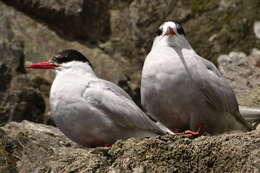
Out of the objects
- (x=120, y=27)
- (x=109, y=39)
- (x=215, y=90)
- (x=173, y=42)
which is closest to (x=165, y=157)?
(x=215, y=90)

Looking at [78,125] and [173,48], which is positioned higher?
[173,48]

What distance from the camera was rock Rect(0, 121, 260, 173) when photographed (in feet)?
18.2

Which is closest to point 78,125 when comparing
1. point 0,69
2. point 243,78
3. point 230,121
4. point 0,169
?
point 0,169

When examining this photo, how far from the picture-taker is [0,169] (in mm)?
6281

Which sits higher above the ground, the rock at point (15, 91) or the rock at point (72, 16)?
the rock at point (72, 16)

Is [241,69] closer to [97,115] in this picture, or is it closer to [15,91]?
[15,91]

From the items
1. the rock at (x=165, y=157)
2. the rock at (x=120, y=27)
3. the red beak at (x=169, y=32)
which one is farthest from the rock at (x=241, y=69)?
the rock at (x=165, y=157)

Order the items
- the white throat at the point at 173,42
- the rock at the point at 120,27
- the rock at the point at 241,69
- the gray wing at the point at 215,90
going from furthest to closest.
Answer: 1. the rock at the point at 120,27
2. the rock at the point at 241,69
3. the white throat at the point at 173,42
4. the gray wing at the point at 215,90

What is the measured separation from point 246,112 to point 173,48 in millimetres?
1172

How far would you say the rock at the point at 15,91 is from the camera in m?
8.42

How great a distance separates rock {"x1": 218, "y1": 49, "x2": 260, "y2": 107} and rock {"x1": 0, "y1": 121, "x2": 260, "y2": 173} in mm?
3509

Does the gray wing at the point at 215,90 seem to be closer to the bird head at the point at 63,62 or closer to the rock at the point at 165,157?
the rock at the point at 165,157

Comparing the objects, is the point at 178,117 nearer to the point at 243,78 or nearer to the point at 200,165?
the point at 200,165

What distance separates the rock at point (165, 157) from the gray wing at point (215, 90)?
1012 millimetres
